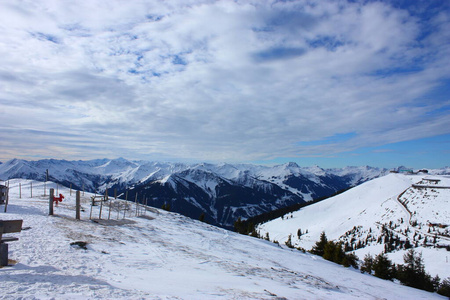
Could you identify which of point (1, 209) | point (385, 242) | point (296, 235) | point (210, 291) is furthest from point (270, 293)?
point (296, 235)

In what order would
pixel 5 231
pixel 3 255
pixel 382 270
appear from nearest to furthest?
pixel 3 255, pixel 5 231, pixel 382 270

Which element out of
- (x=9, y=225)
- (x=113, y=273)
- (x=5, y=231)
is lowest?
(x=113, y=273)

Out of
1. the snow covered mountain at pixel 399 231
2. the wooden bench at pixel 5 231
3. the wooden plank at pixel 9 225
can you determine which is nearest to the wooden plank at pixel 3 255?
the wooden bench at pixel 5 231

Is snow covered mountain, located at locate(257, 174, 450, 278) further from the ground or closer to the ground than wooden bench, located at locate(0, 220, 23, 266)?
closer to the ground

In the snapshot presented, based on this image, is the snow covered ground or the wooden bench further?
the wooden bench

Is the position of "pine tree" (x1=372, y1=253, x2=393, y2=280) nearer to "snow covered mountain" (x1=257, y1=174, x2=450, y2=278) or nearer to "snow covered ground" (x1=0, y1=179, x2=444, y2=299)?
"snow covered ground" (x1=0, y1=179, x2=444, y2=299)

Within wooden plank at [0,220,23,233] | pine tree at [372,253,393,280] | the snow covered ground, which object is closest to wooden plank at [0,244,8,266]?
the snow covered ground

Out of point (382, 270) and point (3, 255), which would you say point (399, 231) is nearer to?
point (382, 270)

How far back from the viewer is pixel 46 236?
55.1 feet

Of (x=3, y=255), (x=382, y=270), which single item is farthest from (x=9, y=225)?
(x=382, y=270)

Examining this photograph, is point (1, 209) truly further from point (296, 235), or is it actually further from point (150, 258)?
point (296, 235)

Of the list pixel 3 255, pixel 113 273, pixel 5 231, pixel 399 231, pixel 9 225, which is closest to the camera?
pixel 3 255

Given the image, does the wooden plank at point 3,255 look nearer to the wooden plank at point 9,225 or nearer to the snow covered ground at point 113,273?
the snow covered ground at point 113,273

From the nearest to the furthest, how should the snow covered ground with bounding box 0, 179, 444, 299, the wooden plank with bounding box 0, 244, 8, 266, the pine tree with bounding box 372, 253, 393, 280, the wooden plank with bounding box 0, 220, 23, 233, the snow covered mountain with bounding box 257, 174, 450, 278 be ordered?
the snow covered ground with bounding box 0, 179, 444, 299, the wooden plank with bounding box 0, 244, 8, 266, the wooden plank with bounding box 0, 220, 23, 233, the pine tree with bounding box 372, 253, 393, 280, the snow covered mountain with bounding box 257, 174, 450, 278
